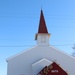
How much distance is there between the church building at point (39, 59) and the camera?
3678 centimetres

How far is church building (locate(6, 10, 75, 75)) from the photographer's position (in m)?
36.8

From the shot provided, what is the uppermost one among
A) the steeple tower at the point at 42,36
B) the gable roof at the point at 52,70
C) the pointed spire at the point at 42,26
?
the pointed spire at the point at 42,26

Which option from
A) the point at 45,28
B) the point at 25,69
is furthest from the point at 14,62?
the point at 45,28

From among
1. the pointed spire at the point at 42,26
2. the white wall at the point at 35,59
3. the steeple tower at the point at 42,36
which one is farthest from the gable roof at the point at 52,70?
the pointed spire at the point at 42,26

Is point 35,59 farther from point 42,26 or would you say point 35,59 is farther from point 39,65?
point 42,26

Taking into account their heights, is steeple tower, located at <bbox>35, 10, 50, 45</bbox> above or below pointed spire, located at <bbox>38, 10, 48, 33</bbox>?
below

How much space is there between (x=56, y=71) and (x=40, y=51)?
564cm

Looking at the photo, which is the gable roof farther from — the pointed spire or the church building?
the pointed spire

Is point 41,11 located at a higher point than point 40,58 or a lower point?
higher

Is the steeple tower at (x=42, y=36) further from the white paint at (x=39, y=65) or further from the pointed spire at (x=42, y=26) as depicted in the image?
Result: the white paint at (x=39, y=65)

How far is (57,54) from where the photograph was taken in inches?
1548

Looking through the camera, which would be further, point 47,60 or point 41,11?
point 41,11

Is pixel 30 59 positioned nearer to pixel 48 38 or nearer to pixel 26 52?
pixel 26 52

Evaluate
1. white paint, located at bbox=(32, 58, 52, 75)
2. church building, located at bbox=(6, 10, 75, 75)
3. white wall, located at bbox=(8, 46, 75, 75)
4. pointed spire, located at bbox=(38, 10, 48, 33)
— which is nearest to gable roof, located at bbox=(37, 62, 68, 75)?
church building, located at bbox=(6, 10, 75, 75)
